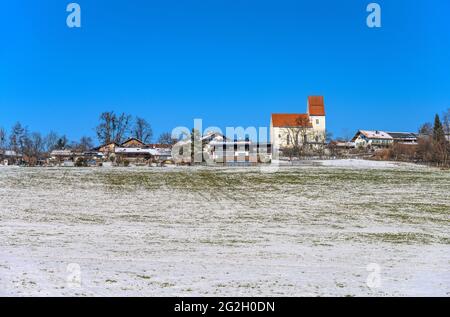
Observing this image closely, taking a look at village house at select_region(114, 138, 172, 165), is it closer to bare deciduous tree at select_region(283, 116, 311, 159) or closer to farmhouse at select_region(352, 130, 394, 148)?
bare deciduous tree at select_region(283, 116, 311, 159)

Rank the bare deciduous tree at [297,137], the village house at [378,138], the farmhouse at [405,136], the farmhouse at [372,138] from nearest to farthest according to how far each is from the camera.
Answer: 1. the bare deciduous tree at [297,137]
2. the village house at [378,138]
3. the farmhouse at [405,136]
4. the farmhouse at [372,138]

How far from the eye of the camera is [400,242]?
17.0m

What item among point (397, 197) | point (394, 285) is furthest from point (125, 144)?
point (394, 285)

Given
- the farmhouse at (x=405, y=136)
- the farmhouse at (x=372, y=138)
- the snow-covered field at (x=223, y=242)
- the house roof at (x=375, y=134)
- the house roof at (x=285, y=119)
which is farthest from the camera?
the house roof at (x=375, y=134)

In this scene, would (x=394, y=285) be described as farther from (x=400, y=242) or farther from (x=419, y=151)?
(x=419, y=151)

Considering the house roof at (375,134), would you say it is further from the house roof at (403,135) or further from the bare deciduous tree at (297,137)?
the bare deciduous tree at (297,137)

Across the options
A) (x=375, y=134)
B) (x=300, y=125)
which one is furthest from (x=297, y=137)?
(x=375, y=134)

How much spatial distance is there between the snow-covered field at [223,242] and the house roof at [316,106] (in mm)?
132090

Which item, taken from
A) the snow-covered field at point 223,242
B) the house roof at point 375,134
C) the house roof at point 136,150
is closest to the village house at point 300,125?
the house roof at point 375,134

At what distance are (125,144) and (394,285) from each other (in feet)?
387

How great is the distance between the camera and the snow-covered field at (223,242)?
10.6 metres

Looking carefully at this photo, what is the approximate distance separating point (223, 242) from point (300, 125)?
124 metres

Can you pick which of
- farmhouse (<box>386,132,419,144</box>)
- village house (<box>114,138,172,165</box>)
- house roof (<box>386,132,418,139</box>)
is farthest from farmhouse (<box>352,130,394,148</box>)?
village house (<box>114,138,172,165</box>)

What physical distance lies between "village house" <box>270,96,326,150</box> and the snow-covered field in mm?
102783
